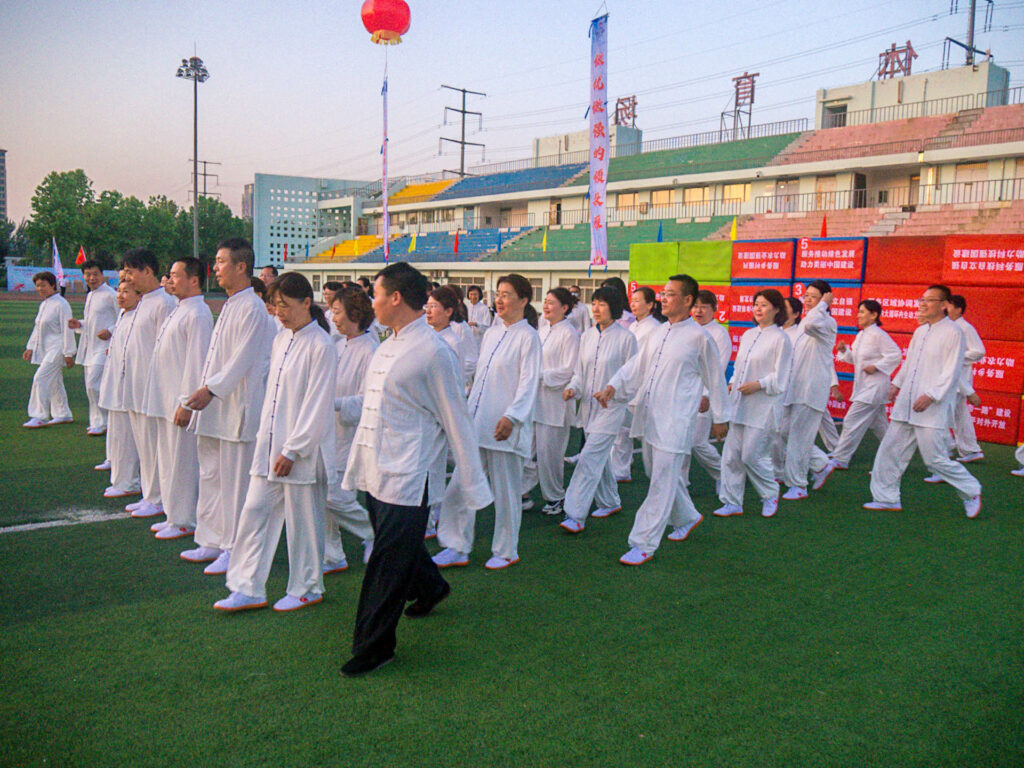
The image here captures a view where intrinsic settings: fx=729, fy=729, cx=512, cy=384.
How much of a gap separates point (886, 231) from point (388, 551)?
75.2 feet

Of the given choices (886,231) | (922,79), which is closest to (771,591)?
(886,231)

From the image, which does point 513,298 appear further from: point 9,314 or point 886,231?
point 9,314

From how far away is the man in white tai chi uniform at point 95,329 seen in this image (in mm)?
8023

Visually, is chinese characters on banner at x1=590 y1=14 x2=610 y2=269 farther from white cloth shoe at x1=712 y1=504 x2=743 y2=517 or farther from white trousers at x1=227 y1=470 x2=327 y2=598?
white trousers at x1=227 y1=470 x2=327 y2=598

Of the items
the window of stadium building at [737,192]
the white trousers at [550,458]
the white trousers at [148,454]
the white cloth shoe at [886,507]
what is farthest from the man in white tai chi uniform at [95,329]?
the window of stadium building at [737,192]

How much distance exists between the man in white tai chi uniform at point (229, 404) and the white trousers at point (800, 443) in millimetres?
4761

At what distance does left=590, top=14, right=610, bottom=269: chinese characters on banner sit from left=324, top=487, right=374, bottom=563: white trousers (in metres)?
6.34

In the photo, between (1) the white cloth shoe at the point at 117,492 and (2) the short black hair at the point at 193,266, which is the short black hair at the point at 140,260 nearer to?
(2) the short black hair at the point at 193,266

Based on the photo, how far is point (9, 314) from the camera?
3028cm

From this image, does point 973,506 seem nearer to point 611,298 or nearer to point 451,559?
point 611,298

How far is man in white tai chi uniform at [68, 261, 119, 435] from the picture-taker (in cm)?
802

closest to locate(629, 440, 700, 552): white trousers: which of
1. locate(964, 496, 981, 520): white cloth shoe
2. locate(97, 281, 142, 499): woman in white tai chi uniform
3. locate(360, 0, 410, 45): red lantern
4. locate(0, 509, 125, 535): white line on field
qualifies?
locate(964, 496, 981, 520): white cloth shoe

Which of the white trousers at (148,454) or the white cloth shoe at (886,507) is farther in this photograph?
the white cloth shoe at (886,507)

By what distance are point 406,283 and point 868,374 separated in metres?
6.09
